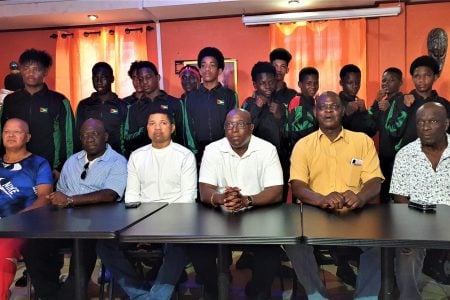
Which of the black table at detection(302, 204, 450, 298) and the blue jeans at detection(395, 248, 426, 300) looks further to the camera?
the blue jeans at detection(395, 248, 426, 300)

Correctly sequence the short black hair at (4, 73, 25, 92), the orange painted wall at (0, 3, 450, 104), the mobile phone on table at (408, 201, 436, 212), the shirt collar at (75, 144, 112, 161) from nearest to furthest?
1. the mobile phone on table at (408, 201, 436, 212)
2. the shirt collar at (75, 144, 112, 161)
3. the short black hair at (4, 73, 25, 92)
4. the orange painted wall at (0, 3, 450, 104)

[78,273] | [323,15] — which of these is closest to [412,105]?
[323,15]

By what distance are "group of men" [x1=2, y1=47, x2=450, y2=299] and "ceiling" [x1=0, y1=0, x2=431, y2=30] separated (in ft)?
4.65

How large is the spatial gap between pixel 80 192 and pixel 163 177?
22.4 inches

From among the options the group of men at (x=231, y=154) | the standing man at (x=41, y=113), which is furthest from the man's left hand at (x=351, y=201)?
the standing man at (x=41, y=113)

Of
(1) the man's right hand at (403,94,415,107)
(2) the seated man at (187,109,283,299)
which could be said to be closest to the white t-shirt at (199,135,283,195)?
(2) the seated man at (187,109,283,299)

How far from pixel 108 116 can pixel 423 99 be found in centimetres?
251

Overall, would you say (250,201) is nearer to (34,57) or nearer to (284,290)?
(284,290)

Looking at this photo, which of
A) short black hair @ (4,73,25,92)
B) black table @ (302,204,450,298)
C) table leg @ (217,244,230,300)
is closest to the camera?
black table @ (302,204,450,298)

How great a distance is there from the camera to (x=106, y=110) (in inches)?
147

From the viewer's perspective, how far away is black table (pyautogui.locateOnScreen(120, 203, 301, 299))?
172 cm

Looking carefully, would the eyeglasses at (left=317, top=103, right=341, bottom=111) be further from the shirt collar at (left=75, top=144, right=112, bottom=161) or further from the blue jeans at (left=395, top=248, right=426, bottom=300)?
the shirt collar at (left=75, top=144, right=112, bottom=161)

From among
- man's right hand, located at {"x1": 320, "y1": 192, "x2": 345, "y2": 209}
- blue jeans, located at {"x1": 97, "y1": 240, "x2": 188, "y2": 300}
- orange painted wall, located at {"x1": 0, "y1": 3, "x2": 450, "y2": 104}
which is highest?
orange painted wall, located at {"x1": 0, "y1": 3, "x2": 450, "y2": 104}

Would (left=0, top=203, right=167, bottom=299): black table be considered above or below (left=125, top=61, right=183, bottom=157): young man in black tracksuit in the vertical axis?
below
